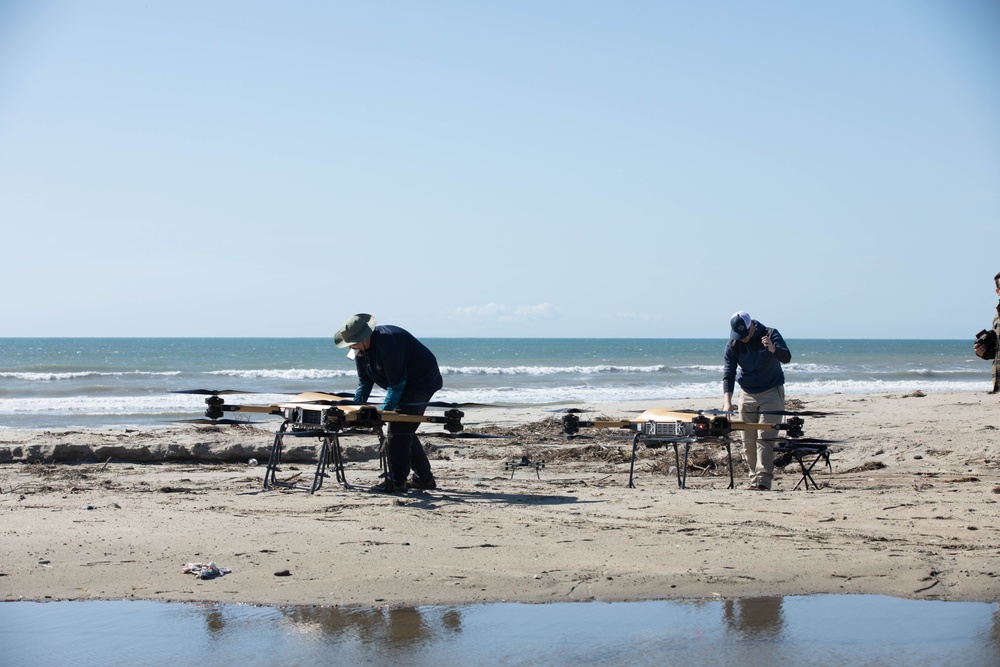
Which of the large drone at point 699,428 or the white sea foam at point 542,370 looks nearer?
the large drone at point 699,428

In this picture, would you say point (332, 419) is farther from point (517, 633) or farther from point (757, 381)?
point (757, 381)

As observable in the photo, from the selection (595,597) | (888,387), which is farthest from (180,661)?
(888,387)

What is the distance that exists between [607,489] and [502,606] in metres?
3.76

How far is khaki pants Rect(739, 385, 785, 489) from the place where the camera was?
342 inches

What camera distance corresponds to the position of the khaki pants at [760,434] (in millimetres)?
8680

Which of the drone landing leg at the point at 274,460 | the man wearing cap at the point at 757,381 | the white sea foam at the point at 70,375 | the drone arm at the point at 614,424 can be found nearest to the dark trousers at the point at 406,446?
the drone landing leg at the point at 274,460

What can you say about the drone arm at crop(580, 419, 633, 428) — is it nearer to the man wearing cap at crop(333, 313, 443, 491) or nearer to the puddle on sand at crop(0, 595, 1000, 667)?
the man wearing cap at crop(333, 313, 443, 491)

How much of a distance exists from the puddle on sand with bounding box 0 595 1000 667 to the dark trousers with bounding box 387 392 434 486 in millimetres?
3057

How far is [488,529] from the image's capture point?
664 cm

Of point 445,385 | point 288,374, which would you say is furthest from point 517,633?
point 288,374

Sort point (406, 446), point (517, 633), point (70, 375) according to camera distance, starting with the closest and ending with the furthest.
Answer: point (517, 633) → point (406, 446) → point (70, 375)

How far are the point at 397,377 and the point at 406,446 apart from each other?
1.97 feet

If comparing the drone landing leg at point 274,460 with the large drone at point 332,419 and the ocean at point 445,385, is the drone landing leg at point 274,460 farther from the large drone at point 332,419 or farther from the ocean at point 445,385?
the ocean at point 445,385

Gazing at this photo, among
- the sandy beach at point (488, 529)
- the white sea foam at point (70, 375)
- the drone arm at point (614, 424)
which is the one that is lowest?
the sandy beach at point (488, 529)
